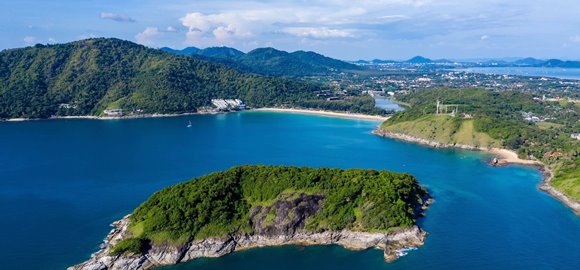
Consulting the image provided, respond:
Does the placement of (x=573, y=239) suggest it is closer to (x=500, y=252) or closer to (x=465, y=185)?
(x=500, y=252)

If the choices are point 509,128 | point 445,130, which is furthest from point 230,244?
point 509,128

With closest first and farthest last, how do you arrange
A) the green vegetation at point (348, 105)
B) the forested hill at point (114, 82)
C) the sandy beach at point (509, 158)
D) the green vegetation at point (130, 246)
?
the green vegetation at point (130, 246)
the sandy beach at point (509, 158)
the forested hill at point (114, 82)
the green vegetation at point (348, 105)

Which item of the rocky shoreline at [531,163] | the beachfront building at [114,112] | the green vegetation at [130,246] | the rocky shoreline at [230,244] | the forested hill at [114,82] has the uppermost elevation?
the forested hill at [114,82]

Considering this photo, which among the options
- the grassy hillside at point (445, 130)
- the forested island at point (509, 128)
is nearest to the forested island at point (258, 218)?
the forested island at point (509, 128)

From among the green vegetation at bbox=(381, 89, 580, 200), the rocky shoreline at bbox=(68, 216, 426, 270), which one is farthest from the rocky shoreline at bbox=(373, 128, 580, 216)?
the rocky shoreline at bbox=(68, 216, 426, 270)

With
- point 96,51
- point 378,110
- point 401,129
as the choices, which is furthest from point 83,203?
point 96,51

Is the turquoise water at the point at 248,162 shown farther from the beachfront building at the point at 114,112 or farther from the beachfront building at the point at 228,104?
→ the beachfront building at the point at 228,104

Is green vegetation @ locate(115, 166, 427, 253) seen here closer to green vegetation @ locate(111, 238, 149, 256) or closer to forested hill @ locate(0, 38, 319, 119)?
green vegetation @ locate(111, 238, 149, 256)
